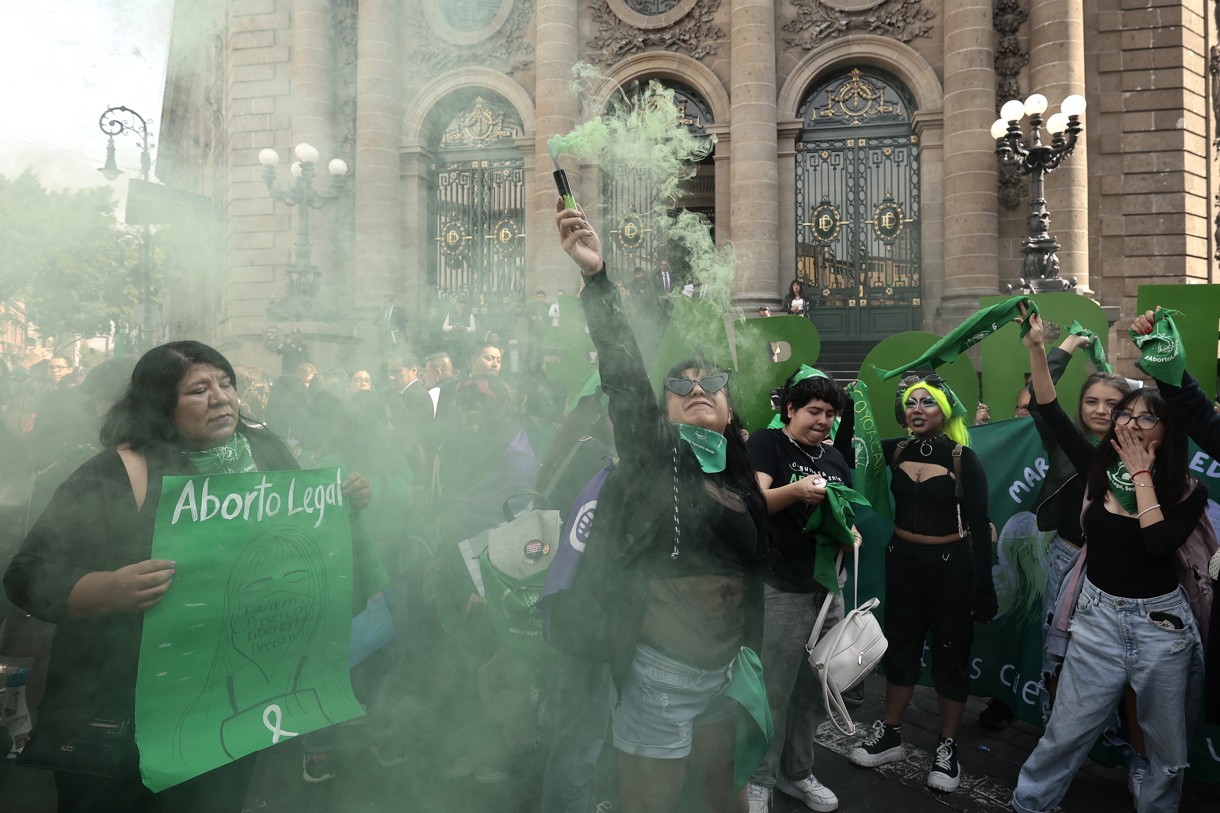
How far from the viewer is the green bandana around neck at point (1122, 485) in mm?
2668

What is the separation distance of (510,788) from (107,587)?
197 centimetres

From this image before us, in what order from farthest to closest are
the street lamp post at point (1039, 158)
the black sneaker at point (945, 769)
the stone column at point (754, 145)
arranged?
the stone column at point (754, 145) → the street lamp post at point (1039, 158) → the black sneaker at point (945, 769)

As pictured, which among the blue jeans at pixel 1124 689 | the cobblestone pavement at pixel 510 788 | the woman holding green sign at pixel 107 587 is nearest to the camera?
the woman holding green sign at pixel 107 587

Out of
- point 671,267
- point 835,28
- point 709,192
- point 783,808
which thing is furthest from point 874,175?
point 783,808

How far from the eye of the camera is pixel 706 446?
2.01m

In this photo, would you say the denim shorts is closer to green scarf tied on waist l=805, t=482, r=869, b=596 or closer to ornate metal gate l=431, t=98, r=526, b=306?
green scarf tied on waist l=805, t=482, r=869, b=596

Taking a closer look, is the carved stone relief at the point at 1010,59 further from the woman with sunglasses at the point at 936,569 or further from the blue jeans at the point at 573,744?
the blue jeans at the point at 573,744

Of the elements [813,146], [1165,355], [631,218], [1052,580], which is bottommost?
[1052,580]

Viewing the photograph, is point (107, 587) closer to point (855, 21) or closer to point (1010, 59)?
→ point (855, 21)

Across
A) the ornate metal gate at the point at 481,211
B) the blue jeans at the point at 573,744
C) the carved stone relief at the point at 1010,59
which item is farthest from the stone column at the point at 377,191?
the carved stone relief at the point at 1010,59

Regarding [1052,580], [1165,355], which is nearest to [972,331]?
[1165,355]

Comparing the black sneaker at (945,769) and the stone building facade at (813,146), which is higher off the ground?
the stone building facade at (813,146)

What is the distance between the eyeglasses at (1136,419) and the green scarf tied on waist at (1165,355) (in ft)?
0.53

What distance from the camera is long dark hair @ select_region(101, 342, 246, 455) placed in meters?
1.69
